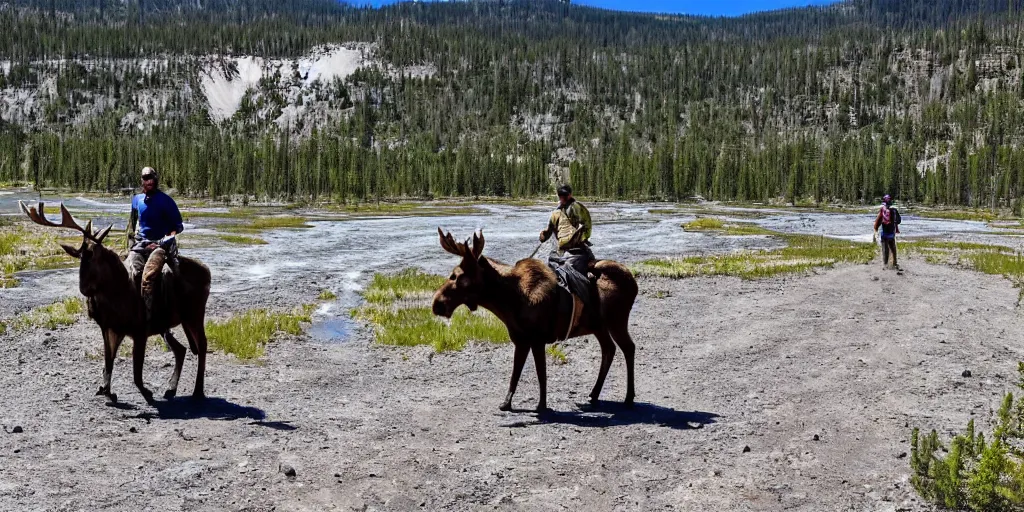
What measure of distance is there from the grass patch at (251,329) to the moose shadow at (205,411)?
396 cm

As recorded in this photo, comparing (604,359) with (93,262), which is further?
(604,359)

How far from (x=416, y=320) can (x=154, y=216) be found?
9.71 metres

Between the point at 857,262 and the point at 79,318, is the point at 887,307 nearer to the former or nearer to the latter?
the point at 857,262

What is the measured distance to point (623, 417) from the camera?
1142cm

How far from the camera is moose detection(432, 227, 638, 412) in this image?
1094 centimetres

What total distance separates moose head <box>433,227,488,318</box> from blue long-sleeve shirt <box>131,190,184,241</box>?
472 cm

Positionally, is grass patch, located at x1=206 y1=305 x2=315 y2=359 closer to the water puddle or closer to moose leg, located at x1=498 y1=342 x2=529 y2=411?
the water puddle

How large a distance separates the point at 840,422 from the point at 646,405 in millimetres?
2918

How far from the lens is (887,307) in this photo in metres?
22.2

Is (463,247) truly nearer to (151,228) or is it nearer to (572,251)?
(572,251)

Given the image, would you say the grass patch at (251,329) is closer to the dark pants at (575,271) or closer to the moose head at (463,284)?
the moose head at (463,284)

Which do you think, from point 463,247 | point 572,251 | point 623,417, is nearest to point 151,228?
point 463,247

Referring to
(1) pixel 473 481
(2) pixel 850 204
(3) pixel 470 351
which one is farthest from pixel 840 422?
(2) pixel 850 204

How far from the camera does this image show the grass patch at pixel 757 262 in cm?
3316
